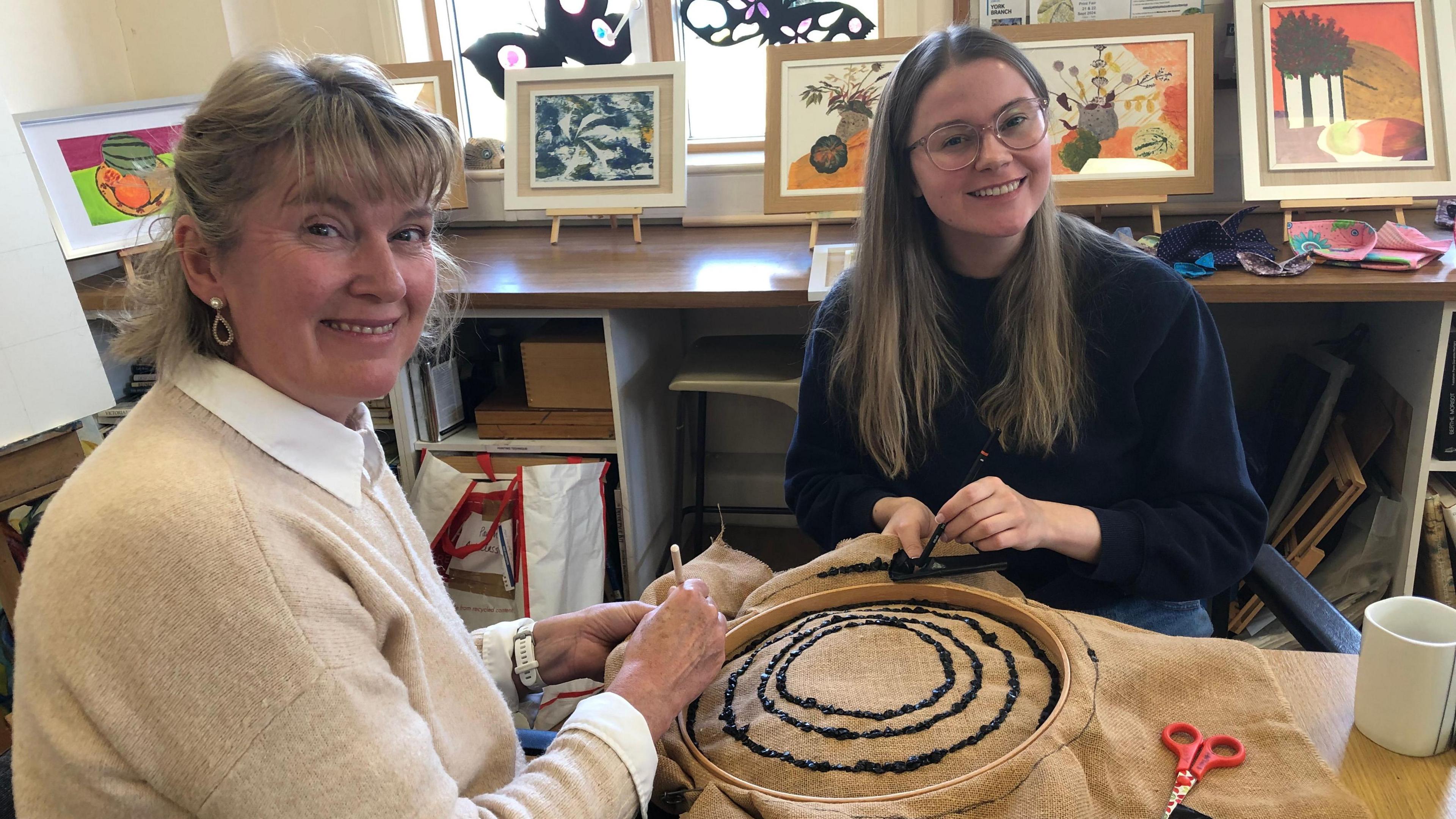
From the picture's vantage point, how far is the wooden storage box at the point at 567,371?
2.18 m

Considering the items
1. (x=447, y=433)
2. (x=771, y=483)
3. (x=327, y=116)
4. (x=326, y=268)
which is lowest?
(x=771, y=483)

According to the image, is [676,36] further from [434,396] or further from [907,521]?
[907,521]

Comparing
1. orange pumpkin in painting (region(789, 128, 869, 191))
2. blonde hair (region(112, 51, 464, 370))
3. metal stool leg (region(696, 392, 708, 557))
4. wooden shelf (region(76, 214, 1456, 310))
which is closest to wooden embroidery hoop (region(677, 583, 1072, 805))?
blonde hair (region(112, 51, 464, 370))

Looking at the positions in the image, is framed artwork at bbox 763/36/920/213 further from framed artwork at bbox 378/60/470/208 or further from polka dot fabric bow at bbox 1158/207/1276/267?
framed artwork at bbox 378/60/470/208

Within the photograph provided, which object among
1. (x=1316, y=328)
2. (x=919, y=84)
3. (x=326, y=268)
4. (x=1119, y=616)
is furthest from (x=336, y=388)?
(x=1316, y=328)

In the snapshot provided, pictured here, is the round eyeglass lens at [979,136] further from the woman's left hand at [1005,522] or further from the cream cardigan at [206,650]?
the cream cardigan at [206,650]

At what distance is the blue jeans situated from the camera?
1280 millimetres

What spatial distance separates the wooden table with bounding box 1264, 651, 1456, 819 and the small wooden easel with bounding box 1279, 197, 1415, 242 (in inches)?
58.3

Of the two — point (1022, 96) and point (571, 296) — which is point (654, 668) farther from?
point (571, 296)

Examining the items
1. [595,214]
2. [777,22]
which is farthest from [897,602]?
[777,22]

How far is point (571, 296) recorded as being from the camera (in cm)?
201

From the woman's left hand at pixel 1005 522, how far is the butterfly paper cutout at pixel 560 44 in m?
2.20

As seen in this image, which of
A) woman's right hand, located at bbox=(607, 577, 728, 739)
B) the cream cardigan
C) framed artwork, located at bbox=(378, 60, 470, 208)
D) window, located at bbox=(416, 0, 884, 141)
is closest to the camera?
the cream cardigan

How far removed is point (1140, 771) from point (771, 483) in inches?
91.0
